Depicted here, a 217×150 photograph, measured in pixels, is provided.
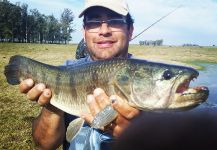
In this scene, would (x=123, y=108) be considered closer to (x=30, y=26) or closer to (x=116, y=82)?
Answer: (x=116, y=82)

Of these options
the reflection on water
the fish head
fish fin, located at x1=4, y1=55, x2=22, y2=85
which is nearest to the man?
fish fin, located at x1=4, y1=55, x2=22, y2=85

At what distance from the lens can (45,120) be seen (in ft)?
15.0

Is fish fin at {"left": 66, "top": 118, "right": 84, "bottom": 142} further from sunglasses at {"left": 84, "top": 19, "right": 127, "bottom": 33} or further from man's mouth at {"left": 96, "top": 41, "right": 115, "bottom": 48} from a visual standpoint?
sunglasses at {"left": 84, "top": 19, "right": 127, "bottom": 33}

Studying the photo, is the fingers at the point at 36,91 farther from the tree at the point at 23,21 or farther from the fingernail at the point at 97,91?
the tree at the point at 23,21

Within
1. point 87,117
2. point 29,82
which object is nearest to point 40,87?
point 29,82

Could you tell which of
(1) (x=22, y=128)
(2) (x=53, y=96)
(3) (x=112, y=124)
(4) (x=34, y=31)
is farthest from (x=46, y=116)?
(4) (x=34, y=31)

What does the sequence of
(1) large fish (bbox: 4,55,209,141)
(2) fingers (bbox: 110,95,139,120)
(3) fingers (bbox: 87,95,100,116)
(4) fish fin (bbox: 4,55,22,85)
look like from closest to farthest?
(1) large fish (bbox: 4,55,209,141) < (2) fingers (bbox: 110,95,139,120) < (3) fingers (bbox: 87,95,100,116) < (4) fish fin (bbox: 4,55,22,85)

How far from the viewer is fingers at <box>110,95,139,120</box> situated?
11.0 ft

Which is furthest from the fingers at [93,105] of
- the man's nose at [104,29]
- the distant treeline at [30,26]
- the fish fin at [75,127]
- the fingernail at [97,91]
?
the distant treeline at [30,26]

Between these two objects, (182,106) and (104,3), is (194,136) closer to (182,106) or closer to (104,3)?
(182,106)

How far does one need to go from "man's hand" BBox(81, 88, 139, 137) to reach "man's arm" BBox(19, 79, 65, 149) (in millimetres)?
861

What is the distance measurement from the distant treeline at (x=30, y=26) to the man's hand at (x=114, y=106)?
113034 mm

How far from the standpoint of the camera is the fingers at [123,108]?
3344 mm

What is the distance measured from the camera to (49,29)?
137125 millimetres
